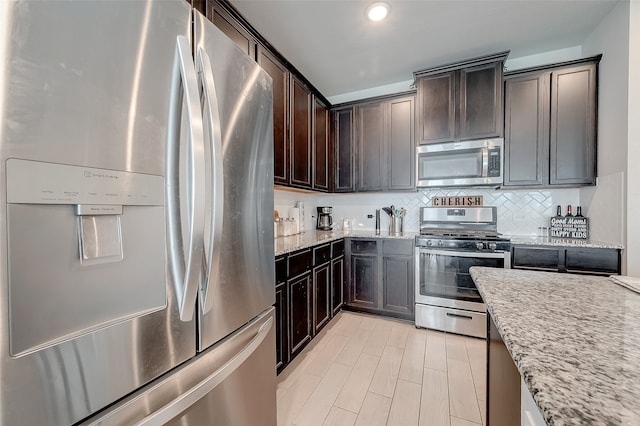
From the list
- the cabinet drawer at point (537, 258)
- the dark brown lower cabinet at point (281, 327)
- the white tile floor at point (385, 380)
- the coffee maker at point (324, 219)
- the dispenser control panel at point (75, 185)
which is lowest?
the white tile floor at point (385, 380)

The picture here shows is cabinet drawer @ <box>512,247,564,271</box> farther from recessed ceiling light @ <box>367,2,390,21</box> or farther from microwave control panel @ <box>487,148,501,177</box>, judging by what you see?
recessed ceiling light @ <box>367,2,390,21</box>

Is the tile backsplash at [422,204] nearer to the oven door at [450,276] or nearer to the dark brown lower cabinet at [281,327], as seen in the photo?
the oven door at [450,276]

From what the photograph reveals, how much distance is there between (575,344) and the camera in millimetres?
570

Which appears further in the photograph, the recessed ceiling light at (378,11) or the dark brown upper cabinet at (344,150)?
the dark brown upper cabinet at (344,150)

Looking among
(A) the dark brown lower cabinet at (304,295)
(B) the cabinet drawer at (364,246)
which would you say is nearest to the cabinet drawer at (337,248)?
(A) the dark brown lower cabinet at (304,295)

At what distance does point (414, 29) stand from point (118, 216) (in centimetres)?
254

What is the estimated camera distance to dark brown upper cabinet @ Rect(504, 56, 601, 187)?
2301mm

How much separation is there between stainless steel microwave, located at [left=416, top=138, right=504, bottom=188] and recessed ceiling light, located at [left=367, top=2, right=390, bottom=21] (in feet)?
4.16

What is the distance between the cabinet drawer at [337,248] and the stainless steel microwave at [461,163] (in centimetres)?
106

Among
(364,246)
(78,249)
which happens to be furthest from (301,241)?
(78,249)

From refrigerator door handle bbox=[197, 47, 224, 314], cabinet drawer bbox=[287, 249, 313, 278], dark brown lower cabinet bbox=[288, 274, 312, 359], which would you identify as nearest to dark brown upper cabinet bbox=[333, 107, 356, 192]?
cabinet drawer bbox=[287, 249, 313, 278]

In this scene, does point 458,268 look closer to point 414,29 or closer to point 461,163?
point 461,163

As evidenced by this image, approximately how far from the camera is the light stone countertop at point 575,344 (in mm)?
402

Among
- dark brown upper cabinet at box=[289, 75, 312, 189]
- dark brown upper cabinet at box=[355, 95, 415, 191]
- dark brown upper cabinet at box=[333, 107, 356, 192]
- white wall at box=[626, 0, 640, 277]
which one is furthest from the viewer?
dark brown upper cabinet at box=[333, 107, 356, 192]
